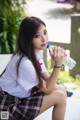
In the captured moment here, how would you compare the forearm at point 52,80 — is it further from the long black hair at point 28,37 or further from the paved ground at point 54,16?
the paved ground at point 54,16

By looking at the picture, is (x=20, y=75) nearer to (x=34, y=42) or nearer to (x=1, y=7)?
(x=34, y=42)

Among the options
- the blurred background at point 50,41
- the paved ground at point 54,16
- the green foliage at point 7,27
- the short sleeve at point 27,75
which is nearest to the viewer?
the short sleeve at point 27,75

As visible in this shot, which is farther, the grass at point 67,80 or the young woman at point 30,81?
the grass at point 67,80

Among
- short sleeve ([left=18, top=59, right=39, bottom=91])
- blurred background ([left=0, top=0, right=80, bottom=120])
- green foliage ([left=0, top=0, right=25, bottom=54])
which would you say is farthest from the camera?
green foliage ([left=0, top=0, right=25, bottom=54])

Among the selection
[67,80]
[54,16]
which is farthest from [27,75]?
[54,16]

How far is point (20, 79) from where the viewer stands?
5.00 ft

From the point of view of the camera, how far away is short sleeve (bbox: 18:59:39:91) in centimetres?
151

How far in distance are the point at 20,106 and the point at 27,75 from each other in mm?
185

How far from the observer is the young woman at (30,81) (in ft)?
5.00

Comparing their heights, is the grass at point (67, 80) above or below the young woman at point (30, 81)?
below

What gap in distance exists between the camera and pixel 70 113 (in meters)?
1.81

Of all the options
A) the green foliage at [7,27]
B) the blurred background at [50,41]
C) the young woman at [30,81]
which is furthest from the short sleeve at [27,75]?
the green foliage at [7,27]

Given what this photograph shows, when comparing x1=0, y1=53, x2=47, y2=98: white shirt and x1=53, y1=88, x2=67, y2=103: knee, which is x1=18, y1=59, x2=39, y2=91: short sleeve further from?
x1=53, y1=88, x2=67, y2=103: knee

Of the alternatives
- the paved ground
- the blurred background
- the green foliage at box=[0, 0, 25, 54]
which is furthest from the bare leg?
the paved ground
